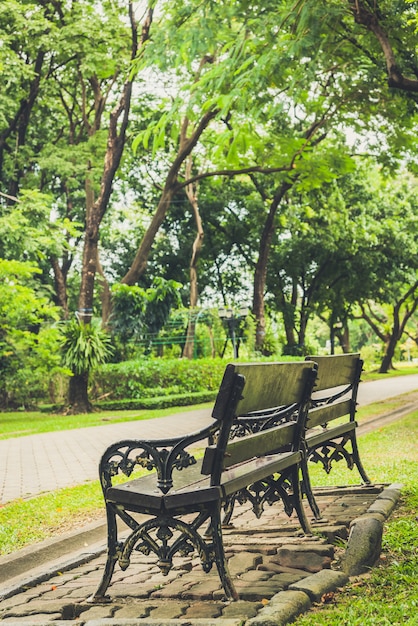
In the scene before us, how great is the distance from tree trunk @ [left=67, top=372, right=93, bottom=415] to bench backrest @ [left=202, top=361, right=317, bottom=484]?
17.4 m

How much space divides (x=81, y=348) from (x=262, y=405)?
17.9m

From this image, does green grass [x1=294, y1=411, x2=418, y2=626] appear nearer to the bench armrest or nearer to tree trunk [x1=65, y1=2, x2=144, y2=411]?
the bench armrest

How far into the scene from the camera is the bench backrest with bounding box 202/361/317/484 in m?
3.98

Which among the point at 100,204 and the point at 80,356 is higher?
the point at 100,204

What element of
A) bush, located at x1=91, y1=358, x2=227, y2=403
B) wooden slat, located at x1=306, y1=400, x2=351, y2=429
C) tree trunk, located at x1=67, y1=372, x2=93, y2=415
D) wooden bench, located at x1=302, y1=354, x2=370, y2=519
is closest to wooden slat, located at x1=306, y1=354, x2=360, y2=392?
wooden bench, located at x1=302, y1=354, x2=370, y2=519

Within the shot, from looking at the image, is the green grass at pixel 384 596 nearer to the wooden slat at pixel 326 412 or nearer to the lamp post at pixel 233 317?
the wooden slat at pixel 326 412

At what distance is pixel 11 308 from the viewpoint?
63.9 feet

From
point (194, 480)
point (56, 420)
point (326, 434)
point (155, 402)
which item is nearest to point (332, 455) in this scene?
point (326, 434)

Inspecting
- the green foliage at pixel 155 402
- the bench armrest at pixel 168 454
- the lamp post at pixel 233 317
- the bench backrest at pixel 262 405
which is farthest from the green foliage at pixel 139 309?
the bench armrest at pixel 168 454

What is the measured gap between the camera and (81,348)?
71.8ft

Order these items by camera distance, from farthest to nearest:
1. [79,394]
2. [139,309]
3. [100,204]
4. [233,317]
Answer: [233,317]
[139,309]
[100,204]
[79,394]

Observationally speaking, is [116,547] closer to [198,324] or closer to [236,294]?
[198,324]

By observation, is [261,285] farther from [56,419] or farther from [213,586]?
[213,586]

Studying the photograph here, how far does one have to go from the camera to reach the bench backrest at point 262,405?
13.1ft
